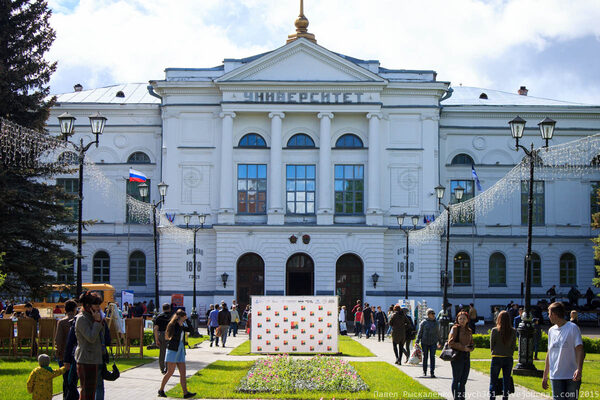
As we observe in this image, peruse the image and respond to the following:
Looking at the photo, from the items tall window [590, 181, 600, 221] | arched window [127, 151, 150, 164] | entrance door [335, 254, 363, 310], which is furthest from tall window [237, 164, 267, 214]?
tall window [590, 181, 600, 221]

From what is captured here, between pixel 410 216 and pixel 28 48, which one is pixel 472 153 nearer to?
pixel 410 216

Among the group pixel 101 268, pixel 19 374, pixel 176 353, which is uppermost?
pixel 176 353

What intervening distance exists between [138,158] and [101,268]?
8.43 m

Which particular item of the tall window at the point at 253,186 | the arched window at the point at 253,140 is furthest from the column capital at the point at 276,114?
the tall window at the point at 253,186

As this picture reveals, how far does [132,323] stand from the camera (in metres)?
26.2

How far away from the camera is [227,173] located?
5362 centimetres

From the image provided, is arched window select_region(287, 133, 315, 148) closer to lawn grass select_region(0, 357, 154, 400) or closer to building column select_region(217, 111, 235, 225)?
building column select_region(217, 111, 235, 225)

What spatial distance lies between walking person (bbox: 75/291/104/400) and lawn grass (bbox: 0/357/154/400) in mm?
3791

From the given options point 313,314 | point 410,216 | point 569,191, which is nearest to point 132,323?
point 313,314

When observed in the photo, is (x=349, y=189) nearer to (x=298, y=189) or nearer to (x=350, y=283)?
(x=298, y=189)

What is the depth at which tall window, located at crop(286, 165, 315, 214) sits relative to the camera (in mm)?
54281

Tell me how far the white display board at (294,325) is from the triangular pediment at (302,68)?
87.7ft

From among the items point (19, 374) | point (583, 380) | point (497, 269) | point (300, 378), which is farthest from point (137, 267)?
point (583, 380)

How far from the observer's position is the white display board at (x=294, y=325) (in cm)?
2930
